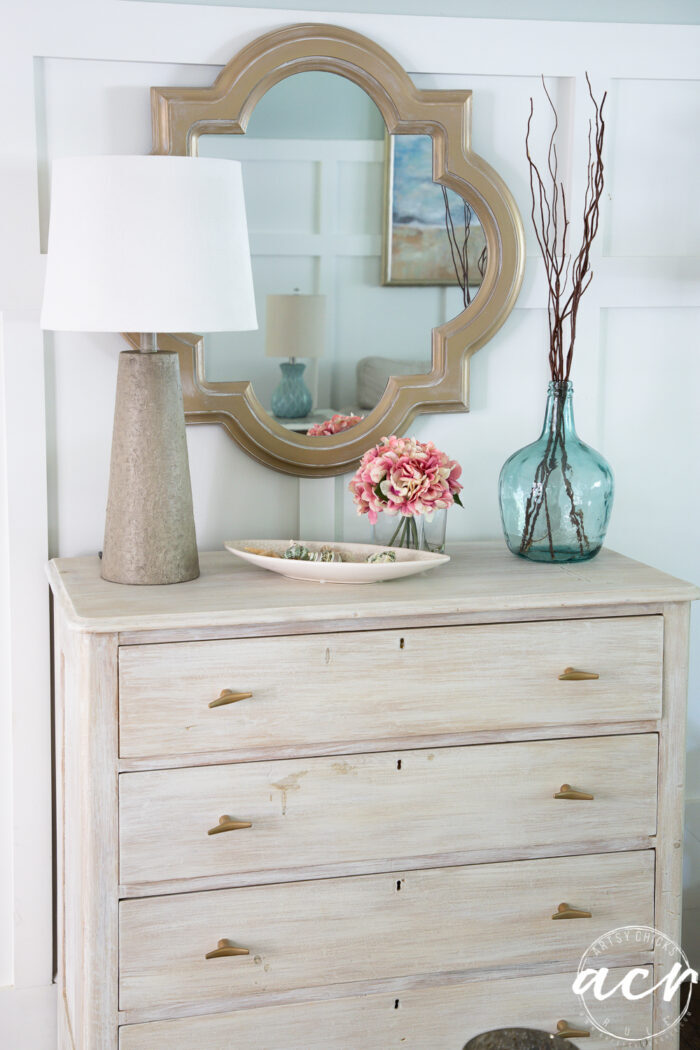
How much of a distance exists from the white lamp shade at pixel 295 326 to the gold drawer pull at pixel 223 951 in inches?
40.9

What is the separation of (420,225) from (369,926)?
126 centimetres

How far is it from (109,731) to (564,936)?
0.88 metres

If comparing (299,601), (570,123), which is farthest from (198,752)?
(570,123)

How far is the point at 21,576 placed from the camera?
2123 millimetres

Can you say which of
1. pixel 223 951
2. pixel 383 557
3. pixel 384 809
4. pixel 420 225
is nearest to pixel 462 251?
pixel 420 225

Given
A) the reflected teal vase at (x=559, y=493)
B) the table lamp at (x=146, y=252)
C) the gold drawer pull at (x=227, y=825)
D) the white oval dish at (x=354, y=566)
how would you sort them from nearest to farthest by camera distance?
the table lamp at (x=146, y=252) < the gold drawer pull at (x=227, y=825) < the white oval dish at (x=354, y=566) < the reflected teal vase at (x=559, y=493)

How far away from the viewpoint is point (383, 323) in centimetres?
219

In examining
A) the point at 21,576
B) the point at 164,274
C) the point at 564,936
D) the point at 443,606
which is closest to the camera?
the point at 164,274

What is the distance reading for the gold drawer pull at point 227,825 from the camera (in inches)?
71.1

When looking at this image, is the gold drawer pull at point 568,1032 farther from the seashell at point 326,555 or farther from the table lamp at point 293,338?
the table lamp at point 293,338

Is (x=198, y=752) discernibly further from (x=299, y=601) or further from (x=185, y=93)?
(x=185, y=93)

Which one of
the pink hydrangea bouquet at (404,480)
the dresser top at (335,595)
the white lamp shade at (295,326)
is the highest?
the white lamp shade at (295,326)

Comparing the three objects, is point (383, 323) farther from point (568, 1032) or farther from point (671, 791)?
point (568, 1032)

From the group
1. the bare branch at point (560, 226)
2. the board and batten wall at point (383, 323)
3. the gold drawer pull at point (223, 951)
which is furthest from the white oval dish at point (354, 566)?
the gold drawer pull at point (223, 951)
